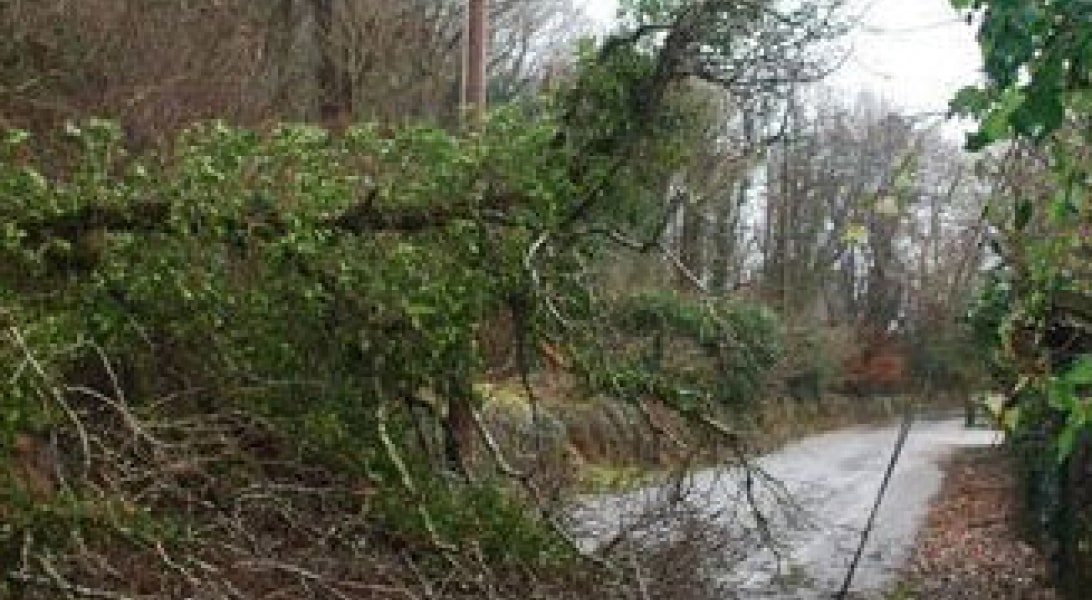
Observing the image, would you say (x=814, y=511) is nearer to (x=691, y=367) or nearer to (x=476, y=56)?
(x=476, y=56)

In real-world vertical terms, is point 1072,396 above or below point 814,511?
above

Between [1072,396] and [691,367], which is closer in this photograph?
[1072,396]

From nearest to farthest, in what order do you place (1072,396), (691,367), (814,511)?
(1072,396) → (691,367) → (814,511)

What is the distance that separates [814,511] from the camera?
54.2ft

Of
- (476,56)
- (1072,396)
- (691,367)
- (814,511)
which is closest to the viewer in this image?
(1072,396)

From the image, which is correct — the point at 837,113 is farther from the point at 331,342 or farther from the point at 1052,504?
the point at 331,342

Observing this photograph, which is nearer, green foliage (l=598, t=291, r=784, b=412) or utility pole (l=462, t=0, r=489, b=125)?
green foliage (l=598, t=291, r=784, b=412)

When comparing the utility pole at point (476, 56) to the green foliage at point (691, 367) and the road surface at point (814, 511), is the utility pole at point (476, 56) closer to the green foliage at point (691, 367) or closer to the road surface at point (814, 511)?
the road surface at point (814, 511)

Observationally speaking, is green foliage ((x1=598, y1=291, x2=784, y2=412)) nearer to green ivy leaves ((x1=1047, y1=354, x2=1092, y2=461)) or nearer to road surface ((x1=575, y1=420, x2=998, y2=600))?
road surface ((x1=575, y1=420, x2=998, y2=600))

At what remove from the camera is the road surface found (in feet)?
28.2

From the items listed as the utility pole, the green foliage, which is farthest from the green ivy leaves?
→ the utility pole

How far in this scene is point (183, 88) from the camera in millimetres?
12672

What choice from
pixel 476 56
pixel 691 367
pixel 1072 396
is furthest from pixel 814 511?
pixel 1072 396

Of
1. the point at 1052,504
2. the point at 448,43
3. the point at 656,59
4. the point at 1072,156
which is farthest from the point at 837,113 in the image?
the point at 1072,156
